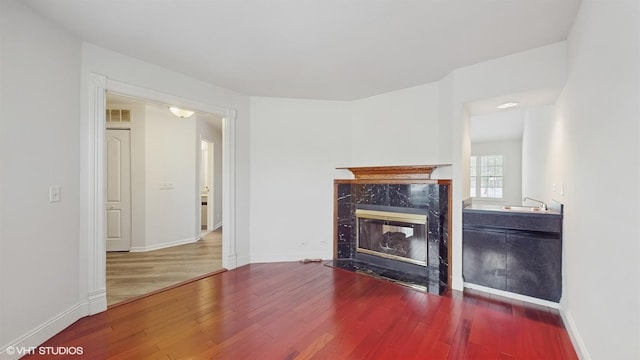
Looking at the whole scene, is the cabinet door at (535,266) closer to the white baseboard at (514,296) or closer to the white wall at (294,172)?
the white baseboard at (514,296)

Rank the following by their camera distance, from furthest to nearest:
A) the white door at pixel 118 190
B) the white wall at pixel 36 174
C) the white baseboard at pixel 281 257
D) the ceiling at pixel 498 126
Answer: the ceiling at pixel 498 126, the white door at pixel 118 190, the white baseboard at pixel 281 257, the white wall at pixel 36 174

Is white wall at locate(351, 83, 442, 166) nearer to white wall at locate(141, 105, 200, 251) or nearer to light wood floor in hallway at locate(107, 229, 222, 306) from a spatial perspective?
light wood floor in hallway at locate(107, 229, 222, 306)

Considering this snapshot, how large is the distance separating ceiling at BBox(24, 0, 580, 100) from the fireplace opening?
179 cm

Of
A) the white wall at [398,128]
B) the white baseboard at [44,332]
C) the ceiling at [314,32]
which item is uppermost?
the ceiling at [314,32]

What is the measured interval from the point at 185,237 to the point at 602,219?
5.57 metres

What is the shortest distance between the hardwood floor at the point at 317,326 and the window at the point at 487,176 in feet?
20.4

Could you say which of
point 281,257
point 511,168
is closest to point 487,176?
point 511,168

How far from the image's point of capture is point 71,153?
2.17m

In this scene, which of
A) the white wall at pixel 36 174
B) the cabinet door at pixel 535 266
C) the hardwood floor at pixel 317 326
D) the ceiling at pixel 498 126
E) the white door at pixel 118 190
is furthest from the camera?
the ceiling at pixel 498 126

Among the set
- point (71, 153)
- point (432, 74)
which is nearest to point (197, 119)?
point (71, 153)

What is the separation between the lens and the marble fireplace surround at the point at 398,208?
3.04 metres

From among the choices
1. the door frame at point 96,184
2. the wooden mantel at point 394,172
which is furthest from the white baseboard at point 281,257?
the door frame at point 96,184

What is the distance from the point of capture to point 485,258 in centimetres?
276

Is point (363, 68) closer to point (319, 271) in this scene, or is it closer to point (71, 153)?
point (319, 271)
